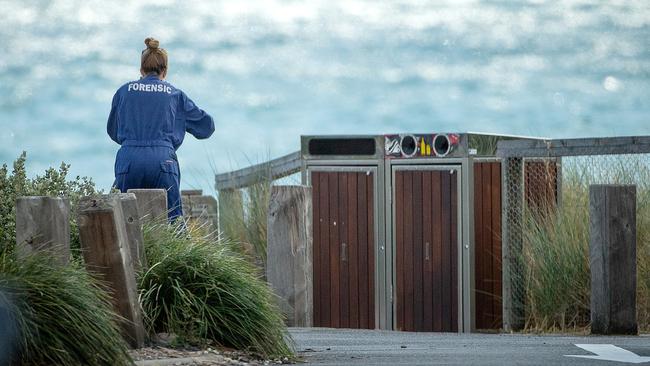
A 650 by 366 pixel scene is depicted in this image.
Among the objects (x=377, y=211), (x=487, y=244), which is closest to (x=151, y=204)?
(x=377, y=211)

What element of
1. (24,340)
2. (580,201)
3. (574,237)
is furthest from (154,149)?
(580,201)

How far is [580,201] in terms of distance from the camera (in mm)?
13250

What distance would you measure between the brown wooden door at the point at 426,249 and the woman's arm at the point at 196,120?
5299mm

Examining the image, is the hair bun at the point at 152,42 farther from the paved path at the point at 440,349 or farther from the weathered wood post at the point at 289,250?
the paved path at the point at 440,349

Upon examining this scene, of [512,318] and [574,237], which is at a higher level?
[574,237]

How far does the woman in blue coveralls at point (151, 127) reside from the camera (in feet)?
30.9

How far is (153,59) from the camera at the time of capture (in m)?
9.57

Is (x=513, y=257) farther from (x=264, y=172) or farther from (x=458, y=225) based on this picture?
(x=264, y=172)

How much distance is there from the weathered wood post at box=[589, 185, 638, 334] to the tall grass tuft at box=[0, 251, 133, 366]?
17.0 feet

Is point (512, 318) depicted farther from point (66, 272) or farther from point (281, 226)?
point (66, 272)

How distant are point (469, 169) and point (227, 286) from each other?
300 inches

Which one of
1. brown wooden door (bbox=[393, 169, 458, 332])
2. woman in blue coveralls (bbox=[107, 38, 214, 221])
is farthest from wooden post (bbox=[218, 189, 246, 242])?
woman in blue coveralls (bbox=[107, 38, 214, 221])

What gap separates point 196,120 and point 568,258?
14.5 ft

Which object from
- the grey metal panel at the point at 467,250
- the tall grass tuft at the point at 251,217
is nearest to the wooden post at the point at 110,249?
the tall grass tuft at the point at 251,217
